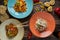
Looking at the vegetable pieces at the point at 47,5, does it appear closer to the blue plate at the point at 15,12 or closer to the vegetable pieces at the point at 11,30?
the blue plate at the point at 15,12

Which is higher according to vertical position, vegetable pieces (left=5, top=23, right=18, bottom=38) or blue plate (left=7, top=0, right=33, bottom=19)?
blue plate (left=7, top=0, right=33, bottom=19)

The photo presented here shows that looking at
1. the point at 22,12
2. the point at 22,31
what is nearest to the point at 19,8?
the point at 22,12

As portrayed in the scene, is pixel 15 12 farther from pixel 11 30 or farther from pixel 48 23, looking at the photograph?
pixel 48 23

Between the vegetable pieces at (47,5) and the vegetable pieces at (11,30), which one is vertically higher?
the vegetable pieces at (47,5)

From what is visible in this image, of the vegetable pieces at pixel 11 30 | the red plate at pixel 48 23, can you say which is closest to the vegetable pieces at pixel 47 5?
the red plate at pixel 48 23

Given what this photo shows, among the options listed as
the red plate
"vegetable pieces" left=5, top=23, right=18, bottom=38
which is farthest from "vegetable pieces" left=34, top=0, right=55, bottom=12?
"vegetable pieces" left=5, top=23, right=18, bottom=38

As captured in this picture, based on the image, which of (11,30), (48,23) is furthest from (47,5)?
(11,30)

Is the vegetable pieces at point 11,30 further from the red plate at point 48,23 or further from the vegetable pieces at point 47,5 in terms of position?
the vegetable pieces at point 47,5

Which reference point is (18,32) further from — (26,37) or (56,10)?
(56,10)

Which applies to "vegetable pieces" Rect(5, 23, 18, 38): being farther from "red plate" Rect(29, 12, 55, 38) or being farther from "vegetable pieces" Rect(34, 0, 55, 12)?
"vegetable pieces" Rect(34, 0, 55, 12)
